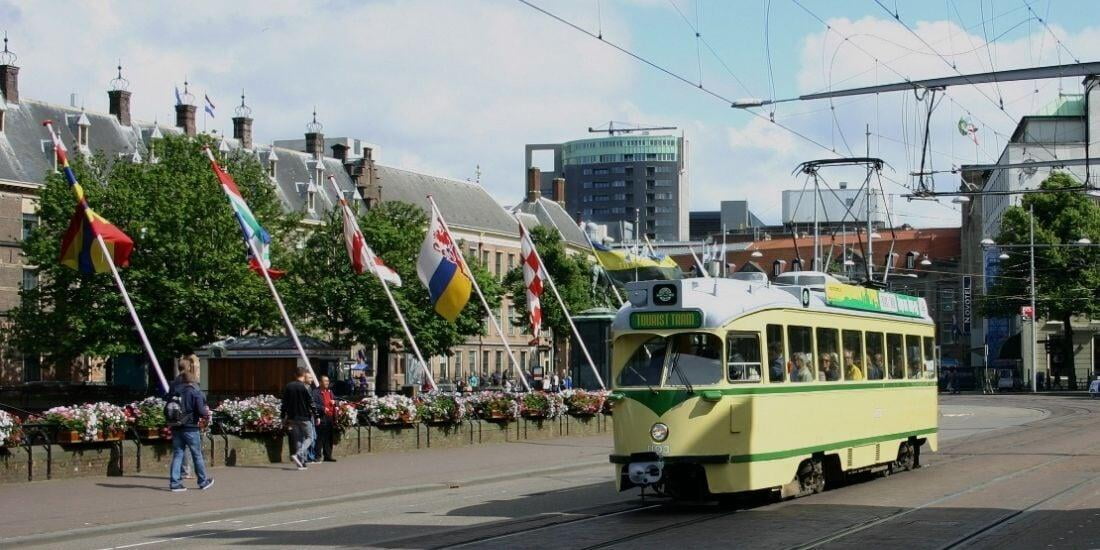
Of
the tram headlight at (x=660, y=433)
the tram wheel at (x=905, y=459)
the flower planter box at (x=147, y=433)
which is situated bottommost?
the tram wheel at (x=905, y=459)

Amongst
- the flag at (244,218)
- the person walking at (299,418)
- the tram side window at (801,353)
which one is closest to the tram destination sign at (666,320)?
the tram side window at (801,353)

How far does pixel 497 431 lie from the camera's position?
32.8 meters

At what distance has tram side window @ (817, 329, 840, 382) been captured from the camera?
20.7 meters

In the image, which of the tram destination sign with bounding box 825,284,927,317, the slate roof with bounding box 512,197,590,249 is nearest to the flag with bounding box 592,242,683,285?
the tram destination sign with bounding box 825,284,927,317

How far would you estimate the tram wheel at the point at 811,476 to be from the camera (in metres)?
20.3

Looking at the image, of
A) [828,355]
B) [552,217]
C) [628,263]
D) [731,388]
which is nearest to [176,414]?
[731,388]

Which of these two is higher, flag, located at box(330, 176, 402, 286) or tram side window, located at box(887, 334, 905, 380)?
flag, located at box(330, 176, 402, 286)

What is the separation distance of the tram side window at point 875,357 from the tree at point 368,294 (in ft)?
150

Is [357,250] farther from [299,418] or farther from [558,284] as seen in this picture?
[558,284]

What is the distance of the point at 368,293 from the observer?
225 feet

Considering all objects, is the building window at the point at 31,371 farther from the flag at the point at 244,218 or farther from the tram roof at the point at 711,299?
the tram roof at the point at 711,299

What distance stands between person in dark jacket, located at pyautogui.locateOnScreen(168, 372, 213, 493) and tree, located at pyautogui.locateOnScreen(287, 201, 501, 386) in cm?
4647

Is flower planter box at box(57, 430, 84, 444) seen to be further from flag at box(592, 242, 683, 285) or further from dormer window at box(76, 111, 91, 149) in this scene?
dormer window at box(76, 111, 91, 149)

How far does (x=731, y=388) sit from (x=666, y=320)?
3.71ft
